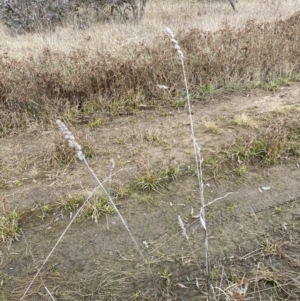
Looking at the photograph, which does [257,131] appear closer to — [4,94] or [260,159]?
[260,159]

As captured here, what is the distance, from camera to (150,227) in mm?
2873

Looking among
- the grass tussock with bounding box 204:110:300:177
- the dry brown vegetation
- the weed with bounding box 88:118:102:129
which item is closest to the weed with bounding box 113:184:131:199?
the dry brown vegetation

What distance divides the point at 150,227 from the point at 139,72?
284 cm

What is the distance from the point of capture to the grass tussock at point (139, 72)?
4.71 meters

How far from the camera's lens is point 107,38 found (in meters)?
6.50

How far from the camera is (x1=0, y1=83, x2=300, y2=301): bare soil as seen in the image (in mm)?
2398

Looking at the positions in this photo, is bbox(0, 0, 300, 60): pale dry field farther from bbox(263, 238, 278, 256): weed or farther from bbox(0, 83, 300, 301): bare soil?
bbox(263, 238, 278, 256): weed

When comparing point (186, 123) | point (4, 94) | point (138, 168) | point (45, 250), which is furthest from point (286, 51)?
point (45, 250)

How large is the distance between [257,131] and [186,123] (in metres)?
0.90

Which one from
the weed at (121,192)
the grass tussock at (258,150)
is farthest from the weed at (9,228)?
the grass tussock at (258,150)

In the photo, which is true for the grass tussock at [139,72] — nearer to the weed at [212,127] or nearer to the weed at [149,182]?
the weed at [212,127]

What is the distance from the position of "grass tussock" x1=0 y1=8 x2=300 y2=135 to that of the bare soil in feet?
2.24

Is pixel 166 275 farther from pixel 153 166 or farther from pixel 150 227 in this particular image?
pixel 153 166

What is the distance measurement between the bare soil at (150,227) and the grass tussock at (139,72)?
0.68m
